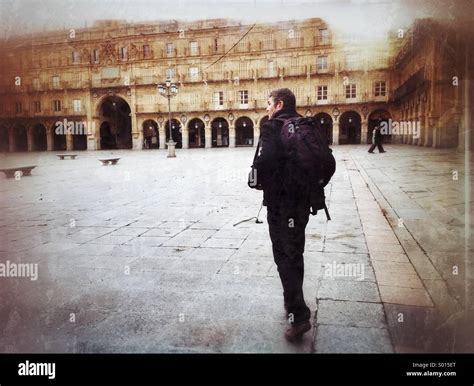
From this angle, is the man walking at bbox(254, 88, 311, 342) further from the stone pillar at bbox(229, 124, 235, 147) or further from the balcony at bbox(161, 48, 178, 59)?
the balcony at bbox(161, 48, 178, 59)

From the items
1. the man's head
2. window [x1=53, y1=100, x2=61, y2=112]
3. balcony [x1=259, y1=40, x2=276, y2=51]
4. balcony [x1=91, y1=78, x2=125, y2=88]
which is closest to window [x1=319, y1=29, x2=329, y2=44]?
balcony [x1=259, y1=40, x2=276, y2=51]

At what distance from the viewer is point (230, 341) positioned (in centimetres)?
258

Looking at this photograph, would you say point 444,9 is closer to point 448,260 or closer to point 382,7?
point 382,7

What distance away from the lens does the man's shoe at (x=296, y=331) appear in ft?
8.41

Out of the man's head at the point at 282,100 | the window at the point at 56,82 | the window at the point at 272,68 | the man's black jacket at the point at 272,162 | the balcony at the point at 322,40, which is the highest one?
the balcony at the point at 322,40

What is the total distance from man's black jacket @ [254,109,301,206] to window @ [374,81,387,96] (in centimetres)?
3395

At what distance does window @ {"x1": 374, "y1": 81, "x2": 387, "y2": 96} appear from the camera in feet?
110

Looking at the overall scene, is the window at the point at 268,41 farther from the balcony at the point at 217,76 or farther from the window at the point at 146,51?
the window at the point at 146,51

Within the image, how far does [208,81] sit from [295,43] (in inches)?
A: 330

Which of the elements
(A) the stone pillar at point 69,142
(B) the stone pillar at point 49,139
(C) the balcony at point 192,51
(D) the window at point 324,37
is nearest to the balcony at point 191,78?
(C) the balcony at point 192,51

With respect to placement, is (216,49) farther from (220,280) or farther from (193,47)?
(220,280)

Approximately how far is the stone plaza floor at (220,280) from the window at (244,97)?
97.6 ft

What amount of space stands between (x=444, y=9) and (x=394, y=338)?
3.68 meters
